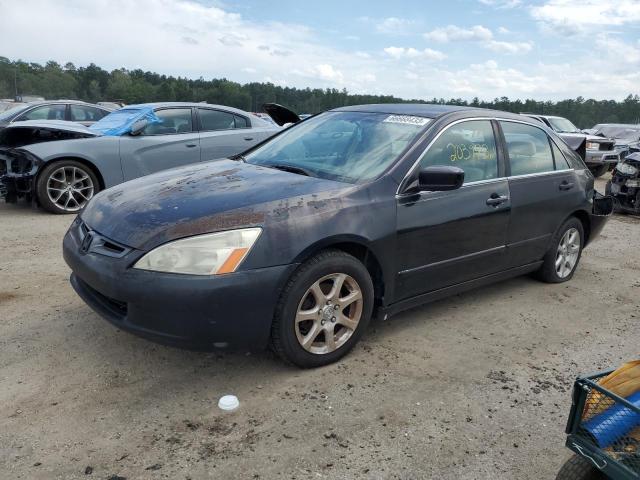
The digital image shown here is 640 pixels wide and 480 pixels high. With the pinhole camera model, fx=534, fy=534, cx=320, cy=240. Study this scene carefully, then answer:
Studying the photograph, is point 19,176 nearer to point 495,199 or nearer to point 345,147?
point 345,147

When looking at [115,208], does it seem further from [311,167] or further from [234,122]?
[234,122]

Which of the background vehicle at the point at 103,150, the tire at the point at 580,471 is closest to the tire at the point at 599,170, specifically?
the background vehicle at the point at 103,150

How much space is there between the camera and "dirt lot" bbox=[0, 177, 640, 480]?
241 cm

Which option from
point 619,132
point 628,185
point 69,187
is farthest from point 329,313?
point 619,132

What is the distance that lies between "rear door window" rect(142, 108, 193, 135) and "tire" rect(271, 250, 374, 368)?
5.24m

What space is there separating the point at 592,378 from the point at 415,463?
0.91 metres

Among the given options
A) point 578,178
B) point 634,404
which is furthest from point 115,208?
point 578,178

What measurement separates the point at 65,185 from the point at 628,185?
8809 mm

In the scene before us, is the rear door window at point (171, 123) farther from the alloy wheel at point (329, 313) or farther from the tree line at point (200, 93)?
the tree line at point (200, 93)

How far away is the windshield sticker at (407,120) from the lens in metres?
3.79

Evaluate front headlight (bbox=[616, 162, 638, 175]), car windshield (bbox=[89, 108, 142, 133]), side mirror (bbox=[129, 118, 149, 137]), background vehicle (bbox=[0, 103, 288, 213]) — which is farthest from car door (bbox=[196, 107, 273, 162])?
front headlight (bbox=[616, 162, 638, 175])

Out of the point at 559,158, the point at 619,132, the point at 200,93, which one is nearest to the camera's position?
the point at 559,158

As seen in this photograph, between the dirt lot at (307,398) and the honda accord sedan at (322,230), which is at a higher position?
the honda accord sedan at (322,230)

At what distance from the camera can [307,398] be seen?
2.90 metres
